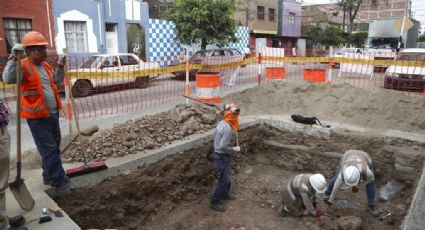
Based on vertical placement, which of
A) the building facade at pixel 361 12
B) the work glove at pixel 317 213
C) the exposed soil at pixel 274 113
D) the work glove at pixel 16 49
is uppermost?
the building facade at pixel 361 12

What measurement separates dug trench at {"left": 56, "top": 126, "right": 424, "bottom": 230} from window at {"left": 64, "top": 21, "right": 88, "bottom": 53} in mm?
11827

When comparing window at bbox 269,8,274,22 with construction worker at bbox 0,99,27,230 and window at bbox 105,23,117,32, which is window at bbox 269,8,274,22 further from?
construction worker at bbox 0,99,27,230

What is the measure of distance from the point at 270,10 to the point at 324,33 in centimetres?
601

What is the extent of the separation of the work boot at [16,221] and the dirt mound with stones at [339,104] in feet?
18.7

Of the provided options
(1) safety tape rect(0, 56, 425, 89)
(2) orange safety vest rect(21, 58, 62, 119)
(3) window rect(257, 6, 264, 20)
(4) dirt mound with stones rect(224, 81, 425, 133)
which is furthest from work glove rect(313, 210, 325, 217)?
(3) window rect(257, 6, 264, 20)

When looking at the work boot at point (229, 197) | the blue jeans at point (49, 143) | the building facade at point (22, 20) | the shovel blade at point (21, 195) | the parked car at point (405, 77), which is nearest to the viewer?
the shovel blade at point (21, 195)

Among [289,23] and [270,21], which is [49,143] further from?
[289,23]

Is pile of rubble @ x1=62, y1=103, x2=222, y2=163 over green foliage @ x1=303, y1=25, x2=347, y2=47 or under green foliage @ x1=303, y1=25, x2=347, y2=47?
under

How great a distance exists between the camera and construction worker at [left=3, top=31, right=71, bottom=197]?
3686 mm

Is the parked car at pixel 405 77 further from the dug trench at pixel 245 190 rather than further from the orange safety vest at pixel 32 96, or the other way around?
the orange safety vest at pixel 32 96

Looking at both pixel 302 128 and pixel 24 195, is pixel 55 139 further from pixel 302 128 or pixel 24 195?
pixel 302 128

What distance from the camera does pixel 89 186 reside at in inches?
183

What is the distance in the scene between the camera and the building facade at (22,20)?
13117 mm

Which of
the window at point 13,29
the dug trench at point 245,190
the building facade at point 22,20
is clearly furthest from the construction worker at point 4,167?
the window at point 13,29
